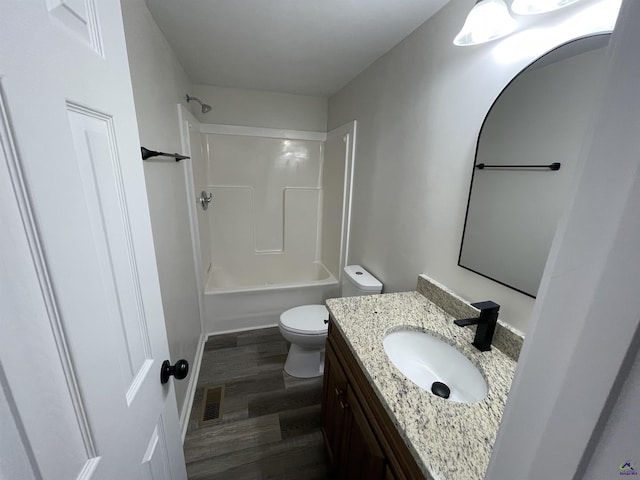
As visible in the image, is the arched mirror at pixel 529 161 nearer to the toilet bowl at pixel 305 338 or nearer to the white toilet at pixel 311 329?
the white toilet at pixel 311 329

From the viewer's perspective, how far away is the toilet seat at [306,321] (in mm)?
1769

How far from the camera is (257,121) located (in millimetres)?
2559

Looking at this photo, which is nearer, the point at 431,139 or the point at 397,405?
the point at 397,405

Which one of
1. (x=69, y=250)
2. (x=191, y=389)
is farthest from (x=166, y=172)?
(x=191, y=389)

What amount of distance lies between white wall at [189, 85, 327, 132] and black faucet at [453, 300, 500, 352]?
2.40m

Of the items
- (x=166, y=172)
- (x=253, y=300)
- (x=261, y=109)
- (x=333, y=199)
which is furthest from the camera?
(x=333, y=199)

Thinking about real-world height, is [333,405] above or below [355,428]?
below

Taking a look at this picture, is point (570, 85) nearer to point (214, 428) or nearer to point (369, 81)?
point (369, 81)

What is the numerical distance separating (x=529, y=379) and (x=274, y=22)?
1.76 m

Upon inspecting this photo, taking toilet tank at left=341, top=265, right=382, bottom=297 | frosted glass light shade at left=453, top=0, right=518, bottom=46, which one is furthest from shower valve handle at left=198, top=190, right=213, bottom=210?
frosted glass light shade at left=453, top=0, right=518, bottom=46

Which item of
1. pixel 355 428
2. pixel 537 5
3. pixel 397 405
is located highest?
pixel 537 5

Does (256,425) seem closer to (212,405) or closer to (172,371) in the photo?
(212,405)

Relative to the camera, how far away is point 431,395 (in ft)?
2.44

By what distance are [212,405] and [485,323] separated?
1.73 meters
